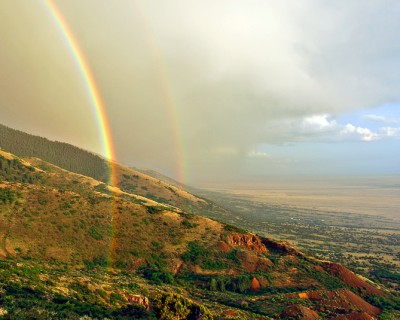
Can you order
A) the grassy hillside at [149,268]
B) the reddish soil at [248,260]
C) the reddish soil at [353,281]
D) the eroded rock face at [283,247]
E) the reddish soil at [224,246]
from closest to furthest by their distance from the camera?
the grassy hillside at [149,268] < the reddish soil at [353,281] < the reddish soil at [248,260] < the reddish soil at [224,246] < the eroded rock face at [283,247]

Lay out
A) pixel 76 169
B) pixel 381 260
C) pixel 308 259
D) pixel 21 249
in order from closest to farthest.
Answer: pixel 21 249 < pixel 308 259 < pixel 381 260 < pixel 76 169

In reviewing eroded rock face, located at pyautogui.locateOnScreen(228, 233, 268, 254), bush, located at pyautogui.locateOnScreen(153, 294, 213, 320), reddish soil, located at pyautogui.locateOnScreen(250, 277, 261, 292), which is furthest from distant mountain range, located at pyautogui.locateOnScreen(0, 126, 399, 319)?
eroded rock face, located at pyautogui.locateOnScreen(228, 233, 268, 254)

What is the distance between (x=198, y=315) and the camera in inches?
1267

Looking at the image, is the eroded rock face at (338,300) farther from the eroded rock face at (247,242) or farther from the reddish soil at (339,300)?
the eroded rock face at (247,242)

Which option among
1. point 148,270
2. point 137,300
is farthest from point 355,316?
point 148,270

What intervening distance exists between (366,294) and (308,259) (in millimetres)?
13447

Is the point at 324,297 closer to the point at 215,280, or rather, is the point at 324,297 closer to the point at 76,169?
the point at 215,280

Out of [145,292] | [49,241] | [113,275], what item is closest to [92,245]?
[49,241]

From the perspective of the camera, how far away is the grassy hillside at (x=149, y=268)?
31.6 m

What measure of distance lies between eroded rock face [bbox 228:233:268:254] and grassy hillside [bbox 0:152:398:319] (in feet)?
1.03

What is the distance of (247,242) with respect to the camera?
74562 millimetres

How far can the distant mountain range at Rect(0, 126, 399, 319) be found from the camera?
3106 cm

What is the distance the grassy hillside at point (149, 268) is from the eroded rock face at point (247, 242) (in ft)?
1.03

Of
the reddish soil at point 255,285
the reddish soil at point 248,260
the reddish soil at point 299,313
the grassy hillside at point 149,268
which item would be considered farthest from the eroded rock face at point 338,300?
the reddish soil at point 248,260
